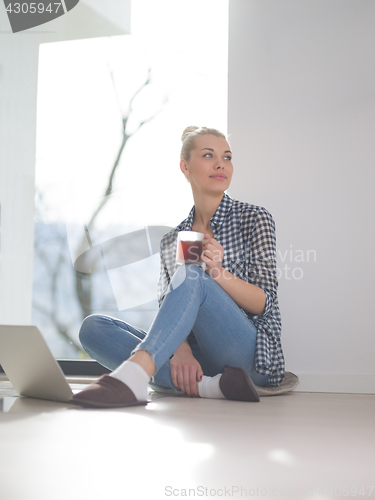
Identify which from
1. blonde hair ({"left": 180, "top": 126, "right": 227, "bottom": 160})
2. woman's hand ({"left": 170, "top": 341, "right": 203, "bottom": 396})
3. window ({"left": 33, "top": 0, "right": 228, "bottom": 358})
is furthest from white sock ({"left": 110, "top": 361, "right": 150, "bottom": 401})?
window ({"left": 33, "top": 0, "right": 228, "bottom": 358})

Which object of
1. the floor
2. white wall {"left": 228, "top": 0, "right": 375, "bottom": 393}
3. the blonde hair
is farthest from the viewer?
white wall {"left": 228, "top": 0, "right": 375, "bottom": 393}

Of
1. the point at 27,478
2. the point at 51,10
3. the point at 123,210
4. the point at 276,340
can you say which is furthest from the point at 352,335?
the point at 51,10

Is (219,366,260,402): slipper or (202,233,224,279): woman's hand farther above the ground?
(202,233,224,279): woman's hand

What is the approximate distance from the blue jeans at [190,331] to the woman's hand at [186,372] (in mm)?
37

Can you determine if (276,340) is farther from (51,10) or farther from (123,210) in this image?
(51,10)

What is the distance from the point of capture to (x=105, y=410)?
3.82ft

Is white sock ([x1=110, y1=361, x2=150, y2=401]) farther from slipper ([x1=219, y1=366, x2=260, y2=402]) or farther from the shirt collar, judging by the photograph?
the shirt collar

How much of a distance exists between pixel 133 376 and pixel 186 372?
0.39 metres

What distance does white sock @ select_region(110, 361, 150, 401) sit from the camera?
119cm

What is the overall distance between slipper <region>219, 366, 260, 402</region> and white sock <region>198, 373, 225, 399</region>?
0.02 metres

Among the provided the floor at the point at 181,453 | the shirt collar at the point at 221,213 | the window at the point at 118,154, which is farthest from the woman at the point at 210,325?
the window at the point at 118,154

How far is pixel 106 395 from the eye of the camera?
3.81ft

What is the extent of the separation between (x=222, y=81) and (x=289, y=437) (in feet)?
6.94

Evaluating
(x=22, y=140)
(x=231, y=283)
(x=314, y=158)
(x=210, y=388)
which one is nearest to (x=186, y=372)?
(x=210, y=388)
